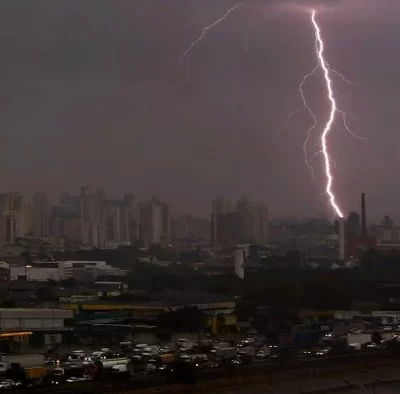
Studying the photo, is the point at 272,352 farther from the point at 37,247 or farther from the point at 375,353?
the point at 37,247

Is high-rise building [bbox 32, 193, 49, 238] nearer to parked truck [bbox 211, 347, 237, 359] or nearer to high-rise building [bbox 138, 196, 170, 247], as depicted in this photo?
high-rise building [bbox 138, 196, 170, 247]

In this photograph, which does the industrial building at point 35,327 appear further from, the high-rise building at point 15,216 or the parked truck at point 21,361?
the high-rise building at point 15,216

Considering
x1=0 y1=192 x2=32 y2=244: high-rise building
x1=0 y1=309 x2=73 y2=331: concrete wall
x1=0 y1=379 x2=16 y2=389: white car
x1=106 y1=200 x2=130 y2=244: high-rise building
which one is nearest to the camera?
x1=0 y1=379 x2=16 y2=389: white car

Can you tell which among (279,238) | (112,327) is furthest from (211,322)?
(279,238)

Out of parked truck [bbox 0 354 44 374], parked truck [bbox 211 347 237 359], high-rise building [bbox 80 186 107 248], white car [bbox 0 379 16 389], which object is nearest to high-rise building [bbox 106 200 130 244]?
high-rise building [bbox 80 186 107 248]

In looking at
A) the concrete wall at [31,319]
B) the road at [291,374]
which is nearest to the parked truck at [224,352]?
the road at [291,374]

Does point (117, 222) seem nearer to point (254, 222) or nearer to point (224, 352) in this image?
point (254, 222)

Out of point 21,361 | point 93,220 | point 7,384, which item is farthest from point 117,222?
point 7,384

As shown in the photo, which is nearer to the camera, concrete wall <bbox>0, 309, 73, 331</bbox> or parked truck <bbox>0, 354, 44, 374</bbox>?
parked truck <bbox>0, 354, 44, 374</bbox>
